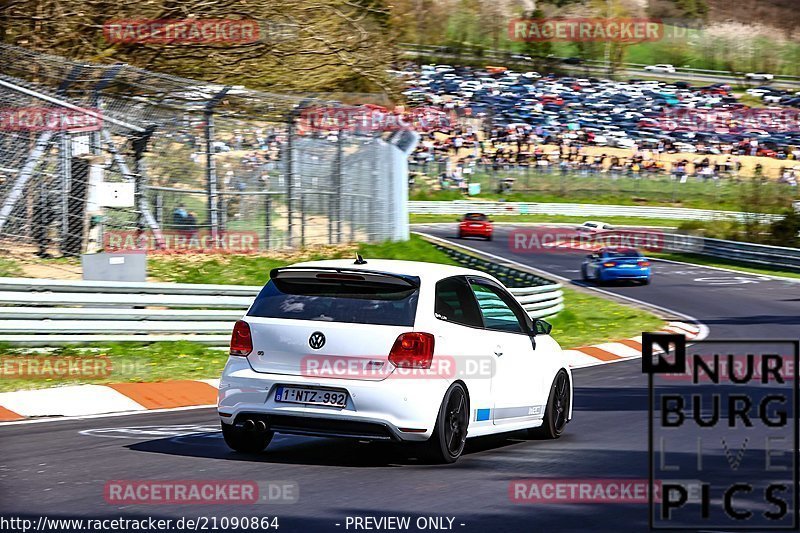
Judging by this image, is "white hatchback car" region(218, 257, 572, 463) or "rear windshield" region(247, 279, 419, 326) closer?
"white hatchback car" region(218, 257, 572, 463)

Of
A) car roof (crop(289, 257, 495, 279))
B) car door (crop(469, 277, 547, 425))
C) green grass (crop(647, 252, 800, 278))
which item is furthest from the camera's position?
green grass (crop(647, 252, 800, 278))

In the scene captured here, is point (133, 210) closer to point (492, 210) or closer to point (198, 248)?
point (198, 248)

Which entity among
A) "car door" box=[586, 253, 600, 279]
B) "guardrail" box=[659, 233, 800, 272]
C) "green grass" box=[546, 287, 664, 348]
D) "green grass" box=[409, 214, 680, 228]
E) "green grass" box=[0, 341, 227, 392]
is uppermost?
"green grass" box=[0, 341, 227, 392]

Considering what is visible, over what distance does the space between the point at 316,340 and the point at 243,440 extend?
105 cm

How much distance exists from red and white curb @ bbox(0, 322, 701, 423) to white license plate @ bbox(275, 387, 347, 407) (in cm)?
353

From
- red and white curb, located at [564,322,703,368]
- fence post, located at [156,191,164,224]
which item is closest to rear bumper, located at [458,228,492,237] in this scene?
red and white curb, located at [564,322,703,368]

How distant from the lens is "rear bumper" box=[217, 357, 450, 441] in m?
7.98

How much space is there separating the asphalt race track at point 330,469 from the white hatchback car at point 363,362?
0.92 ft

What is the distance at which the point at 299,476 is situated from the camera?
7.69m

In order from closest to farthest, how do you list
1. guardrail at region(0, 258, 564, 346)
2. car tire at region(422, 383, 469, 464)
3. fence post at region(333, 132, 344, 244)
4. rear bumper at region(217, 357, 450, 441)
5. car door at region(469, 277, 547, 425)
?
rear bumper at region(217, 357, 450, 441) → car tire at region(422, 383, 469, 464) → car door at region(469, 277, 547, 425) → guardrail at region(0, 258, 564, 346) → fence post at region(333, 132, 344, 244)

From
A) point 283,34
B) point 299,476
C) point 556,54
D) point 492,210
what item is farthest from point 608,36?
point 299,476

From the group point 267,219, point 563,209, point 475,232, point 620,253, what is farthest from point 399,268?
point 563,209

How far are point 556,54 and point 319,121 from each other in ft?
290

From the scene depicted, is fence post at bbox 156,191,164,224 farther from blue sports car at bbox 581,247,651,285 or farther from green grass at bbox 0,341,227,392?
blue sports car at bbox 581,247,651,285
